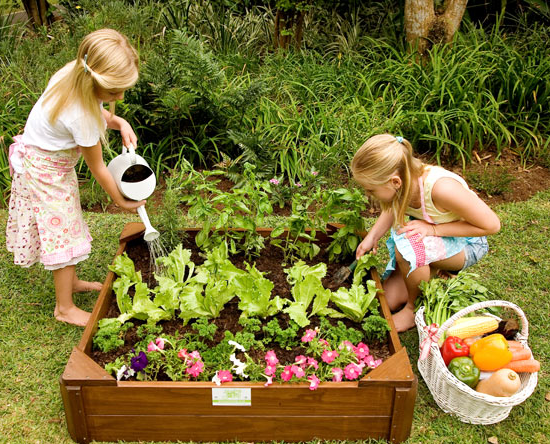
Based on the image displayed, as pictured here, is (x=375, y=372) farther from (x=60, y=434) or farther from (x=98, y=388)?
(x=60, y=434)

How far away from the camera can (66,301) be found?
296 centimetres

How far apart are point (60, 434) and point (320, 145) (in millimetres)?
2810

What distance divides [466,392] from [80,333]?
1907 millimetres

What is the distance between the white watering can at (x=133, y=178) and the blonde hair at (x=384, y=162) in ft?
3.31

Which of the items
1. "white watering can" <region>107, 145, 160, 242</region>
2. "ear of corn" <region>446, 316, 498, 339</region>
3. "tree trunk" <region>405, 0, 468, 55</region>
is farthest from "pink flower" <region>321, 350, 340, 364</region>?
"tree trunk" <region>405, 0, 468, 55</region>

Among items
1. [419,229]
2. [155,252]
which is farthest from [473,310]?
[155,252]

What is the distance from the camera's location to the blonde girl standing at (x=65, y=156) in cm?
235

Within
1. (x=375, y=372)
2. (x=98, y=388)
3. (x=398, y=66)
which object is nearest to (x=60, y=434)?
(x=98, y=388)

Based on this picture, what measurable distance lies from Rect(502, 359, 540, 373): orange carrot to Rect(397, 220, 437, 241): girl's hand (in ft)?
2.28

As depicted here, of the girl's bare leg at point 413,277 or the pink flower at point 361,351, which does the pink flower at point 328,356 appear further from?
the girl's bare leg at point 413,277

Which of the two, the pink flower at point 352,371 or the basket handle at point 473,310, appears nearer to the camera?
the pink flower at point 352,371

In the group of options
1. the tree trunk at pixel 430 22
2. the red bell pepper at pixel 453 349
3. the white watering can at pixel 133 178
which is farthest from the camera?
the tree trunk at pixel 430 22

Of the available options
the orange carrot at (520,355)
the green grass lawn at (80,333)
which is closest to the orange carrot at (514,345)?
the orange carrot at (520,355)

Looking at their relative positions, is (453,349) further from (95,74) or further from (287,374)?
(95,74)
